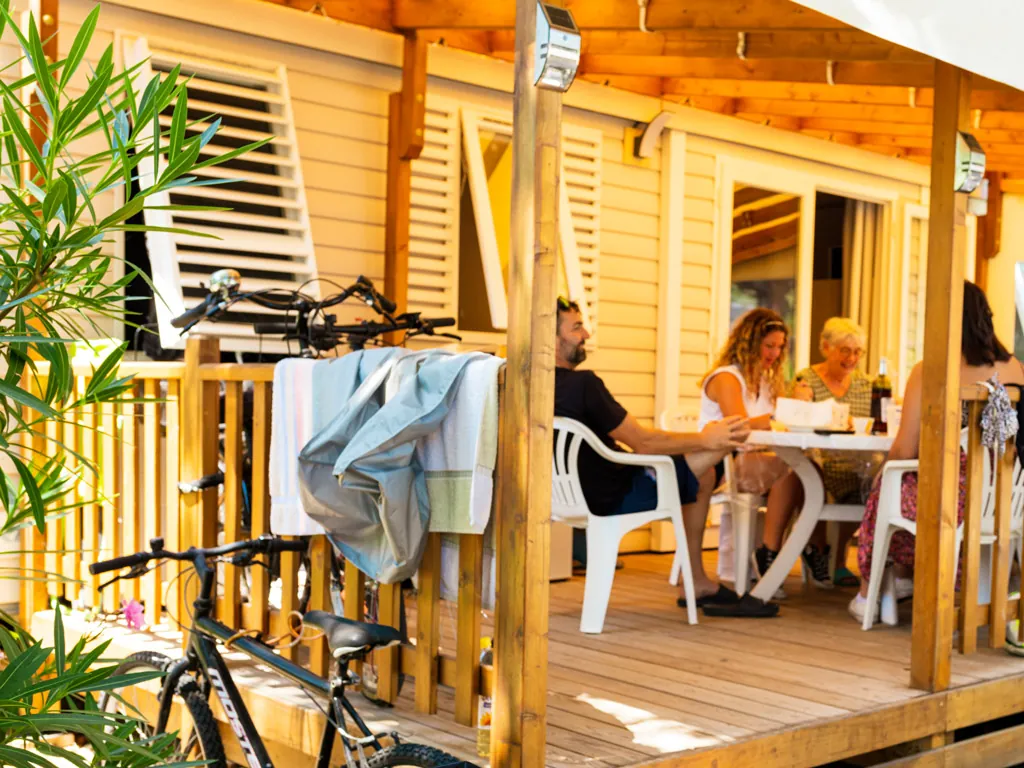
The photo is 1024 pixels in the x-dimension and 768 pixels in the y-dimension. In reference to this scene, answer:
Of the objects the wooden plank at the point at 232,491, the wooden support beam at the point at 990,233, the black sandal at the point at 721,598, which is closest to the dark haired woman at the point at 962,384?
the black sandal at the point at 721,598

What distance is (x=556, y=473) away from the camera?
485 centimetres

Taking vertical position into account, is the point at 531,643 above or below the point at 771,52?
below

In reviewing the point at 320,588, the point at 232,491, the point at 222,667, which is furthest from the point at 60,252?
the point at 232,491

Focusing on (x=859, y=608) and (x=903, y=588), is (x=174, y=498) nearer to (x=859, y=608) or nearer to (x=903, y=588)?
A: (x=859, y=608)

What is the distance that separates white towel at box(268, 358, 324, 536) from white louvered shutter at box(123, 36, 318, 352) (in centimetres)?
159

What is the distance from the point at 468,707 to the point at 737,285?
5695 millimetres

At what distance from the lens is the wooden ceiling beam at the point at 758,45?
16.2ft

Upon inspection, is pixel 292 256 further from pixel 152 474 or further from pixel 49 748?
pixel 49 748

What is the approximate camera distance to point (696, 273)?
7.65 metres

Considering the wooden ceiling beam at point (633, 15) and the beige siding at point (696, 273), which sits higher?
the wooden ceiling beam at point (633, 15)

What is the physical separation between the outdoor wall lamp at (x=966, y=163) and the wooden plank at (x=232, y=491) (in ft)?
7.91

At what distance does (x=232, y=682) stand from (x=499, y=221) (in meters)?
3.75

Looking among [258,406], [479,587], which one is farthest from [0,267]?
[258,406]

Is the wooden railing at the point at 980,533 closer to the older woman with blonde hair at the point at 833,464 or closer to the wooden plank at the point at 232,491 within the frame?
the older woman with blonde hair at the point at 833,464
